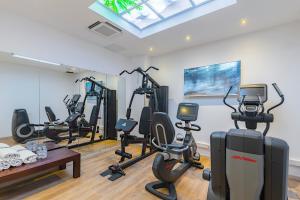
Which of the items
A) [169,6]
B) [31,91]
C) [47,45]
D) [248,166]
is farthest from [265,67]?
[31,91]

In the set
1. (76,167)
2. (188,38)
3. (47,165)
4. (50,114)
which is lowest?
(76,167)

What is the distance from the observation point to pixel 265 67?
9.70 feet

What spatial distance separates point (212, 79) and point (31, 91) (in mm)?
3709

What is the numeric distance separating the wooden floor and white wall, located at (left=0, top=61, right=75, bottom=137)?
112 centimetres

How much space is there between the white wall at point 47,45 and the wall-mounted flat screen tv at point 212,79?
7.31 ft

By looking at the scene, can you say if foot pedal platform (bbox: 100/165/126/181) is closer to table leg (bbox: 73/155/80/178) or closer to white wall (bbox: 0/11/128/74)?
table leg (bbox: 73/155/80/178)

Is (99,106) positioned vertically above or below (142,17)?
below

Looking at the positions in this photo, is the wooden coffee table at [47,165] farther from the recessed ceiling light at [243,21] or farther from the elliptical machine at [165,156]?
the recessed ceiling light at [243,21]

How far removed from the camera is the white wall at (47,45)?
8.30ft

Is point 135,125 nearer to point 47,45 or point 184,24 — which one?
Answer: point 184,24

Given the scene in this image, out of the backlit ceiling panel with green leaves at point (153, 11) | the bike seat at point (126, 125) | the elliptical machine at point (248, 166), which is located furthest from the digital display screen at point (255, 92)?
the bike seat at point (126, 125)

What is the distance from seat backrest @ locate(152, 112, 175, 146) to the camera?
80.6 inches

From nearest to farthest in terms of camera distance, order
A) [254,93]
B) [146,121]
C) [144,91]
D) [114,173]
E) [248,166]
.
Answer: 1. [248,166]
2. [254,93]
3. [114,173]
4. [144,91]
5. [146,121]

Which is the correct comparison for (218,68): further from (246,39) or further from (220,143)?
(220,143)
